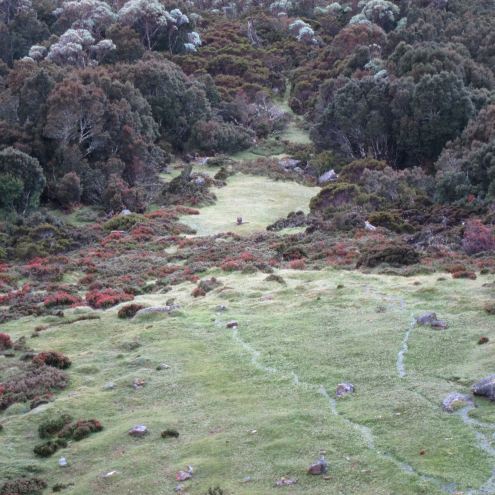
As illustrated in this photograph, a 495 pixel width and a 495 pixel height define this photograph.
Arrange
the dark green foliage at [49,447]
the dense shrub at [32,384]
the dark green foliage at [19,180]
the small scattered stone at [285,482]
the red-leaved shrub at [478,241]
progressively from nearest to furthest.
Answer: the small scattered stone at [285,482] < the dark green foliage at [49,447] < the dense shrub at [32,384] < the red-leaved shrub at [478,241] < the dark green foliage at [19,180]

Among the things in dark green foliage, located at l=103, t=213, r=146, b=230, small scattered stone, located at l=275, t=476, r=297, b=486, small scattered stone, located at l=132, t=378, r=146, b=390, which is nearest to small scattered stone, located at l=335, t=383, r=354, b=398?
small scattered stone, located at l=275, t=476, r=297, b=486

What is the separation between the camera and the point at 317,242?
41.6 meters

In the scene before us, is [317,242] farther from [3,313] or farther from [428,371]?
[428,371]

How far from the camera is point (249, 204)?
60094 millimetres

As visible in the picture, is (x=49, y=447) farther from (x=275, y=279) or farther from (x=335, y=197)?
(x=335, y=197)

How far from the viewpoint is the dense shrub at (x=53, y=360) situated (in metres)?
23.1

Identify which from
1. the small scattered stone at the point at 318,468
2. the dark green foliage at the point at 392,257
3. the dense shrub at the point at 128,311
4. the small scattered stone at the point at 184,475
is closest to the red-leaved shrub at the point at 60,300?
the dense shrub at the point at 128,311

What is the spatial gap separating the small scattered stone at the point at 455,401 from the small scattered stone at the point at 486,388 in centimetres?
27

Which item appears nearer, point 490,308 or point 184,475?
point 184,475

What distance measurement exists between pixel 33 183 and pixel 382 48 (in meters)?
55.5

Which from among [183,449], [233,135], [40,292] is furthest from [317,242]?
[233,135]

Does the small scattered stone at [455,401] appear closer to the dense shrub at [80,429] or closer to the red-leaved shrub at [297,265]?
the dense shrub at [80,429]

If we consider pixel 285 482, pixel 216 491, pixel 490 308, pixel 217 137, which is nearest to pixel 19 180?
pixel 217 137

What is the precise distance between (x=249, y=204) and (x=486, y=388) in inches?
1745
